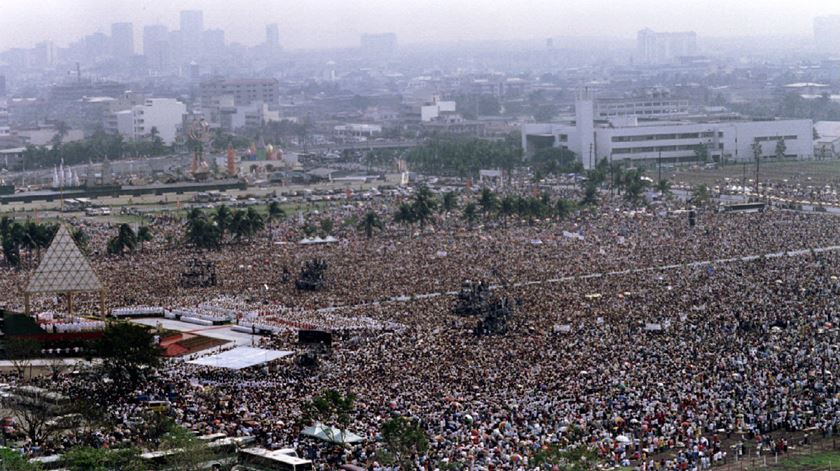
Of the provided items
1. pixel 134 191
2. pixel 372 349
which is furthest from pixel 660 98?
pixel 372 349

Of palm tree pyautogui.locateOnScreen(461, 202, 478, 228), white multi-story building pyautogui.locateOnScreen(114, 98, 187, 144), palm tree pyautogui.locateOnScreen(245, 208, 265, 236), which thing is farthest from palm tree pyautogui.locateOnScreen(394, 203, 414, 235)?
white multi-story building pyautogui.locateOnScreen(114, 98, 187, 144)

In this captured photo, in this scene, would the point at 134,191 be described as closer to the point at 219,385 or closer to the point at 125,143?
the point at 125,143

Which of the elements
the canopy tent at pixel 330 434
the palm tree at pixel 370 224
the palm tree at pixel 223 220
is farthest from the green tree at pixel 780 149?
the canopy tent at pixel 330 434

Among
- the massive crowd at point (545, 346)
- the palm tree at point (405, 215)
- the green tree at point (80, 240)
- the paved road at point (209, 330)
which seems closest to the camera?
the massive crowd at point (545, 346)

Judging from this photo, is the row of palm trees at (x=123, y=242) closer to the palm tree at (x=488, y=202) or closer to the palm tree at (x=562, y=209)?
the palm tree at (x=488, y=202)

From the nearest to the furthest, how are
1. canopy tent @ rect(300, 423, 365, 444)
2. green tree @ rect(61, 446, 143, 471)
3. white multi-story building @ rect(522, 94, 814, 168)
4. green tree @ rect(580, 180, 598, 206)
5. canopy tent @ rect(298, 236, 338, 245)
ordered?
1. green tree @ rect(61, 446, 143, 471)
2. canopy tent @ rect(300, 423, 365, 444)
3. canopy tent @ rect(298, 236, 338, 245)
4. green tree @ rect(580, 180, 598, 206)
5. white multi-story building @ rect(522, 94, 814, 168)

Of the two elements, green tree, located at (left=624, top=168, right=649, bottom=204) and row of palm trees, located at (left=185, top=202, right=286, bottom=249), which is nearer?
row of palm trees, located at (left=185, top=202, right=286, bottom=249)

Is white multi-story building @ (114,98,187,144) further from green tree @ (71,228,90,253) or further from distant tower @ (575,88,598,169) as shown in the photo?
green tree @ (71,228,90,253)
